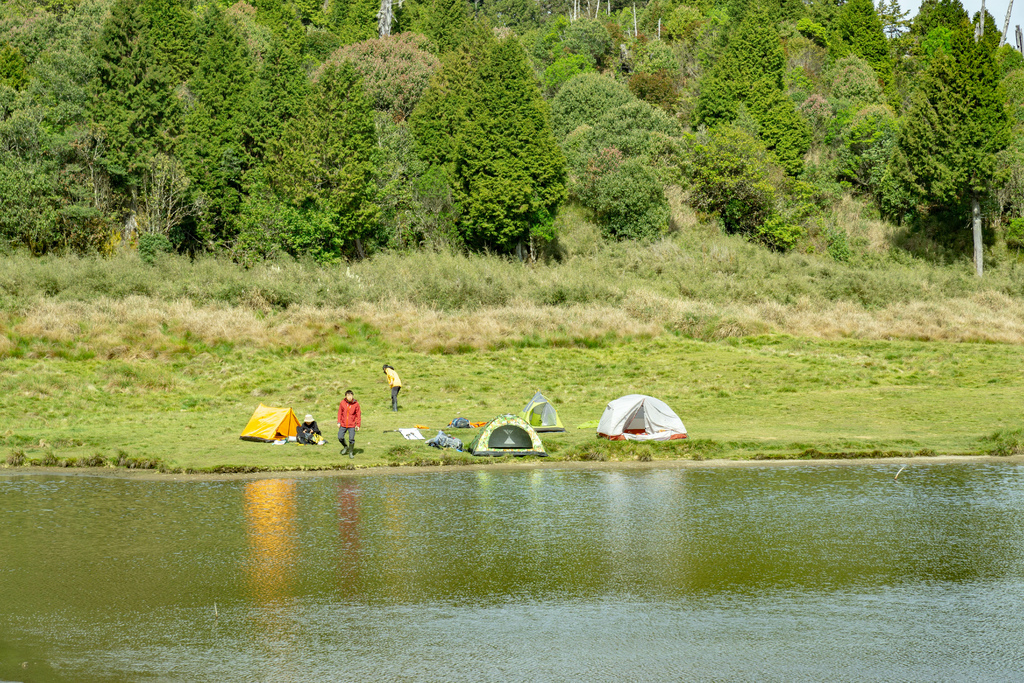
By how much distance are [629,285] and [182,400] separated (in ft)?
103

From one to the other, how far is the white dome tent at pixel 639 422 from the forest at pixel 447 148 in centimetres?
3475

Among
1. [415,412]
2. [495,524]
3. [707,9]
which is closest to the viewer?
[495,524]

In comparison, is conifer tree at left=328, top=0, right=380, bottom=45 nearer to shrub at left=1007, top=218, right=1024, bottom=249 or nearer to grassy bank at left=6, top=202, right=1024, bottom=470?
grassy bank at left=6, top=202, right=1024, bottom=470

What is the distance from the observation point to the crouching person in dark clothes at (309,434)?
29.2 meters

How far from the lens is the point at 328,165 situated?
61.5 metres

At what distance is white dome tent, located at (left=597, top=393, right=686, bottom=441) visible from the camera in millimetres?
29234

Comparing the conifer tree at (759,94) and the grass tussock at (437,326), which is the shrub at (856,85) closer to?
the conifer tree at (759,94)

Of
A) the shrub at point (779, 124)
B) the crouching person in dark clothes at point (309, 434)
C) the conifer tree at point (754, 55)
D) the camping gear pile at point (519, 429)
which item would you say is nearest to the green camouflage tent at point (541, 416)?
the camping gear pile at point (519, 429)

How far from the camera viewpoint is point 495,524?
779 inches

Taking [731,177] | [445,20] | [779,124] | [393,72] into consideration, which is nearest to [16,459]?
[731,177]

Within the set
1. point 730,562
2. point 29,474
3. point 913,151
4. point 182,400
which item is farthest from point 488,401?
point 913,151

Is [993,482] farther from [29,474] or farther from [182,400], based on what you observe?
[182,400]

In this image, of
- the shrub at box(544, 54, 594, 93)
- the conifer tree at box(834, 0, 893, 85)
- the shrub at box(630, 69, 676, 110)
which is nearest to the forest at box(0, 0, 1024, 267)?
the shrub at box(630, 69, 676, 110)

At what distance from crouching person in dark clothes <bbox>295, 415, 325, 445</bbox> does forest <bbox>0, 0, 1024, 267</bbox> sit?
31.6 m
